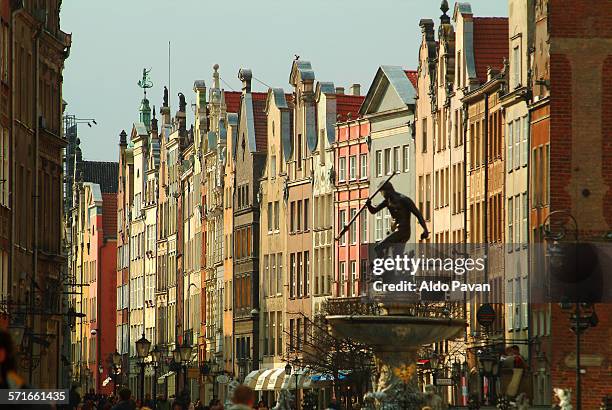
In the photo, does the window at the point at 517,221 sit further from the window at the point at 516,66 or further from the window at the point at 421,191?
the window at the point at 421,191

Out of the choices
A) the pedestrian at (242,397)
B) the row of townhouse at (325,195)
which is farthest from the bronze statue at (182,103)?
the pedestrian at (242,397)

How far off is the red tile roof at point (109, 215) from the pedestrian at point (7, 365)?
13377cm

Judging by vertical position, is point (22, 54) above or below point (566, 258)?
above

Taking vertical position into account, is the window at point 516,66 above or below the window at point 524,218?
above

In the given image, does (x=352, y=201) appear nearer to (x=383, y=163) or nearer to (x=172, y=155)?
(x=383, y=163)

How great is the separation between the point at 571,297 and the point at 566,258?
5.68ft

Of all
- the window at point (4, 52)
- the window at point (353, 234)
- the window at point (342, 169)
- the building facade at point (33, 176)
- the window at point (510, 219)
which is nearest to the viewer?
the window at point (4, 52)

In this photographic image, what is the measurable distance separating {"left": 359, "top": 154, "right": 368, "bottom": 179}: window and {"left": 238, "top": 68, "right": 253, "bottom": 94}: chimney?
47.4ft

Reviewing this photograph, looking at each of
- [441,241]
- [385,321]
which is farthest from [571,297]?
[441,241]

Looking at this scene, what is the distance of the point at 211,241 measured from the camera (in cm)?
Answer: 11012

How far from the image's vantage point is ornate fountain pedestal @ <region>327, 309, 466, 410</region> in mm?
31922

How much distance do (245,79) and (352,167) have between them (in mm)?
13946

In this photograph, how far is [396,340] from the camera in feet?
105

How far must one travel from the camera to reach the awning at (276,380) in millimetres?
87438
